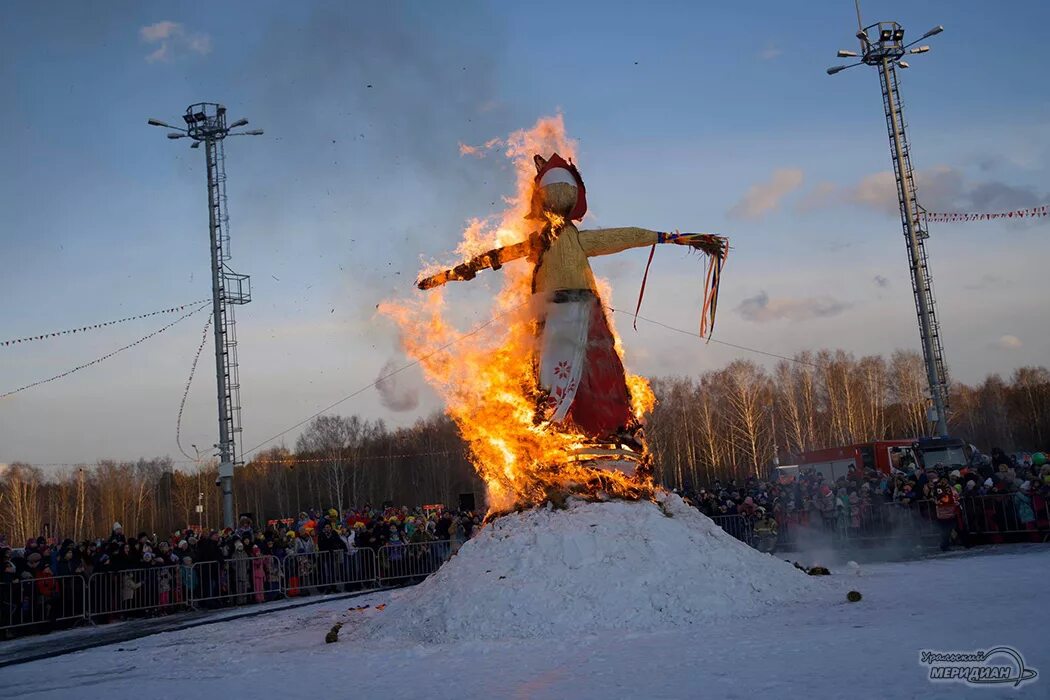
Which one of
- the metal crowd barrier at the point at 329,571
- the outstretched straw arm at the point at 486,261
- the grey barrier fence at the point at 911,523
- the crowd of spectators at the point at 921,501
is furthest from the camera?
the metal crowd barrier at the point at 329,571

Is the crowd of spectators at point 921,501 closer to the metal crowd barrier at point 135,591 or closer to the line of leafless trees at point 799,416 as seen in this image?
the metal crowd barrier at point 135,591

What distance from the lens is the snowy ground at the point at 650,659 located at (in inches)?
307

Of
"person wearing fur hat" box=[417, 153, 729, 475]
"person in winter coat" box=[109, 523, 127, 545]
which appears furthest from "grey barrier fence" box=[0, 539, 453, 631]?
"person wearing fur hat" box=[417, 153, 729, 475]

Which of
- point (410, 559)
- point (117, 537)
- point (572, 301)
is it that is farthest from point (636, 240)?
point (117, 537)

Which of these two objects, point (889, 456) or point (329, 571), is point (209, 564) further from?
point (889, 456)

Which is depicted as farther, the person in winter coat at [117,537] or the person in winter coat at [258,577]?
the person in winter coat at [258,577]

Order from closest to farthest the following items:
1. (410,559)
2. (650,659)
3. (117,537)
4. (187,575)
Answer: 1. (650,659)
2. (117,537)
3. (187,575)
4. (410,559)

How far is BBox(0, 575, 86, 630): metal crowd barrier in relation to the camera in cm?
1677

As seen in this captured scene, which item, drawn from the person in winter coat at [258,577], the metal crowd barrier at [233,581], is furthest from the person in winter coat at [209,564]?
the person in winter coat at [258,577]

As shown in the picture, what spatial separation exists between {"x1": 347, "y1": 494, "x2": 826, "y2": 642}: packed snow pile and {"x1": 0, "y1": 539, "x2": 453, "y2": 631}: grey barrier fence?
7.49 metres

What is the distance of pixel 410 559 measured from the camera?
22953mm

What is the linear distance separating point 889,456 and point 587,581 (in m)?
29.9

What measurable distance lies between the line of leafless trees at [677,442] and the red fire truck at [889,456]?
18157mm

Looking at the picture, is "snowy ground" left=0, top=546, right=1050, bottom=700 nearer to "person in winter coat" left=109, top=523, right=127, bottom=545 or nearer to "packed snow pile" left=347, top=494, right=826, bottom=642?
"packed snow pile" left=347, top=494, right=826, bottom=642
